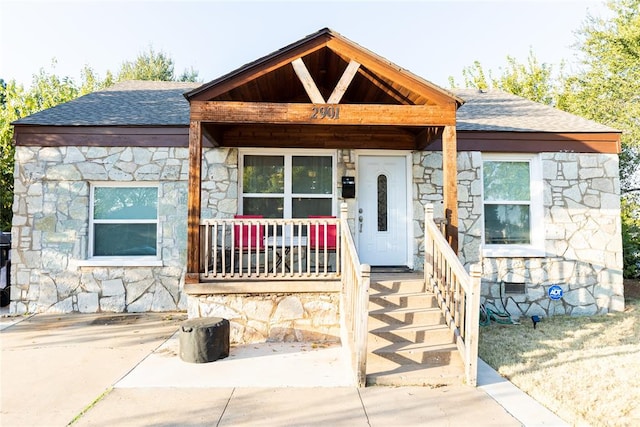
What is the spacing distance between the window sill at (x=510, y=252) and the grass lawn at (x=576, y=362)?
1.13 metres

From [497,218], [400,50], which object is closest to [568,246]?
[497,218]

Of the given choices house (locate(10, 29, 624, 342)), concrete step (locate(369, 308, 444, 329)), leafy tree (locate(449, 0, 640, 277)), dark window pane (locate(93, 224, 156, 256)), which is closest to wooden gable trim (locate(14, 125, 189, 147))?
house (locate(10, 29, 624, 342))

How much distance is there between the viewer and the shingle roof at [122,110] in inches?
270

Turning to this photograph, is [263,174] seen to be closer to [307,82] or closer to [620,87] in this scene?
[307,82]

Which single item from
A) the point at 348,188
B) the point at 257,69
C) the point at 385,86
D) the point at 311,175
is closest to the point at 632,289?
the point at 348,188

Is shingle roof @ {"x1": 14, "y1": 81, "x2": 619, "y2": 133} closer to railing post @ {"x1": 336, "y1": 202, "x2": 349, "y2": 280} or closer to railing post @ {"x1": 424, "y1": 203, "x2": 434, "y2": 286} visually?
railing post @ {"x1": 424, "y1": 203, "x2": 434, "y2": 286}

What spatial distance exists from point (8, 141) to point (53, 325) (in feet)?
19.4

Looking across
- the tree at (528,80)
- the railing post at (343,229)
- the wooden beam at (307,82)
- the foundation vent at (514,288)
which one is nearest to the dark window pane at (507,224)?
the foundation vent at (514,288)

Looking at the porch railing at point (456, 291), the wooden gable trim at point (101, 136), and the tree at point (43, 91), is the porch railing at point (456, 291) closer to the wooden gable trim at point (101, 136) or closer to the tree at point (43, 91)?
the wooden gable trim at point (101, 136)

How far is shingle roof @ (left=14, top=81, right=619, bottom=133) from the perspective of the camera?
6.96m

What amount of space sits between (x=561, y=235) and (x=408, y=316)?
167 inches

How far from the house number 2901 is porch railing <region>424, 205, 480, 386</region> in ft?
5.89

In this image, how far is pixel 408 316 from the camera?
15.3 feet

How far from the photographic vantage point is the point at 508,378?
406cm
